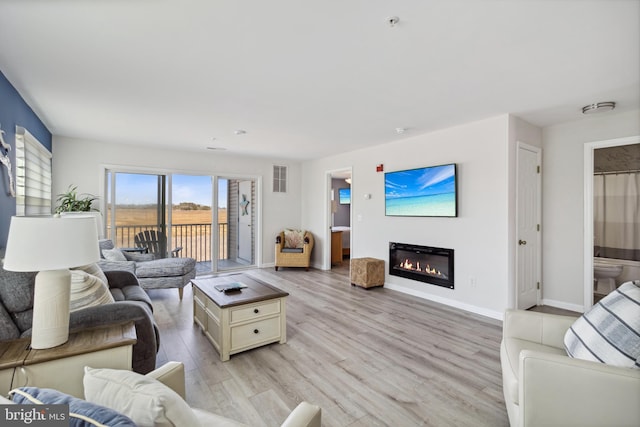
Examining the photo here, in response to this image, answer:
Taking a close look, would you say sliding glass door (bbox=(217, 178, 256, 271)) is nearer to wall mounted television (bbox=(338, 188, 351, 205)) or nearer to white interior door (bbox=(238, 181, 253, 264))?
white interior door (bbox=(238, 181, 253, 264))

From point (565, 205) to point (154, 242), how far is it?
6374mm

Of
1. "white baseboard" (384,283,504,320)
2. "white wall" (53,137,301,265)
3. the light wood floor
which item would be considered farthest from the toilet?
"white wall" (53,137,301,265)

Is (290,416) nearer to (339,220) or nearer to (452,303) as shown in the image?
(452,303)

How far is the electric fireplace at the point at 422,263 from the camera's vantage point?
4117 millimetres

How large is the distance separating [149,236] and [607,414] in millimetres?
5968

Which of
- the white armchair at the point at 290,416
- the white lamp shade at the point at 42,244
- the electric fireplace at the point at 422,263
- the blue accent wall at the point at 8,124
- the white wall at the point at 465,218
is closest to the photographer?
the white armchair at the point at 290,416

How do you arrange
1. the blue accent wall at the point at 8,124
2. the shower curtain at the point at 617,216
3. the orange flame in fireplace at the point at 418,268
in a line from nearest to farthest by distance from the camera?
the blue accent wall at the point at 8,124
the orange flame in fireplace at the point at 418,268
the shower curtain at the point at 617,216

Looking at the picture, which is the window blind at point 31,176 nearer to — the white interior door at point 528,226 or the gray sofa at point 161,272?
the gray sofa at point 161,272

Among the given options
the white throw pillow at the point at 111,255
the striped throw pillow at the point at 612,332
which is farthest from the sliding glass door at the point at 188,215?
the striped throw pillow at the point at 612,332

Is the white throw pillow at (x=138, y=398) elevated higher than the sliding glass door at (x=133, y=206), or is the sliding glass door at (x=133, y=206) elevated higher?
the sliding glass door at (x=133, y=206)

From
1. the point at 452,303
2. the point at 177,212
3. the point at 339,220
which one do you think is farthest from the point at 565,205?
the point at 177,212

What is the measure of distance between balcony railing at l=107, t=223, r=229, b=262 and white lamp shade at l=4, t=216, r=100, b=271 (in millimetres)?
4400

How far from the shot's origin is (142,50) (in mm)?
2143

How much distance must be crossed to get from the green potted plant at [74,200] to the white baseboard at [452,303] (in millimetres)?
4847
